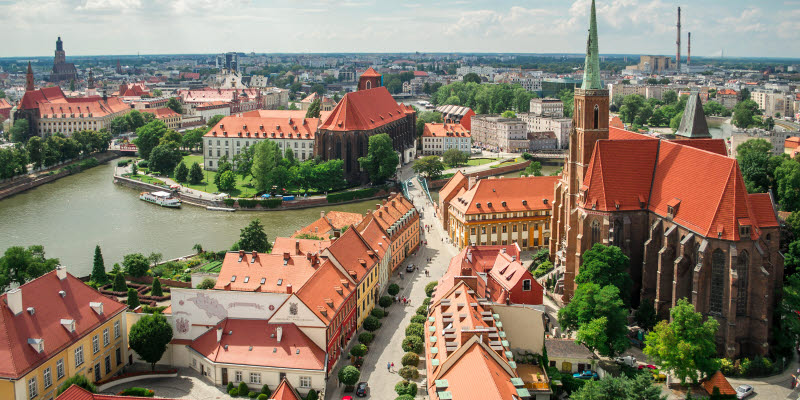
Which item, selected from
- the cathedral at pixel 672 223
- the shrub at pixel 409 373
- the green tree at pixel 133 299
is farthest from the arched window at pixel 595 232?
the green tree at pixel 133 299

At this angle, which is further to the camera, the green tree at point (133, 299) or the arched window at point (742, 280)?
the green tree at point (133, 299)

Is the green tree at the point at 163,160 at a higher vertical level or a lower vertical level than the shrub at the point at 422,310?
higher

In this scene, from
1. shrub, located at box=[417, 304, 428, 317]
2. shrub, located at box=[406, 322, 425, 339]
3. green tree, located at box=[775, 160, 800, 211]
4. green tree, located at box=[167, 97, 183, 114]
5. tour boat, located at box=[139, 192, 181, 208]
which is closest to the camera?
shrub, located at box=[406, 322, 425, 339]

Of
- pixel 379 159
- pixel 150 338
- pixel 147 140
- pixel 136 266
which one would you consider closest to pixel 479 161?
pixel 379 159

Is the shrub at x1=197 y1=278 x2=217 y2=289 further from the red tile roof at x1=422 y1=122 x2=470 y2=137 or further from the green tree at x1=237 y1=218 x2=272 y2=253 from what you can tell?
the red tile roof at x1=422 y1=122 x2=470 y2=137

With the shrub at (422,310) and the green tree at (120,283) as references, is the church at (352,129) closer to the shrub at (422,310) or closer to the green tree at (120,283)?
the green tree at (120,283)

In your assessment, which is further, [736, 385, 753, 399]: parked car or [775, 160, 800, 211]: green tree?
[775, 160, 800, 211]: green tree

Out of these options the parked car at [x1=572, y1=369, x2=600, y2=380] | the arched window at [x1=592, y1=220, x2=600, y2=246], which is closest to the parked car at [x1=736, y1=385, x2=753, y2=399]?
the parked car at [x1=572, y1=369, x2=600, y2=380]
